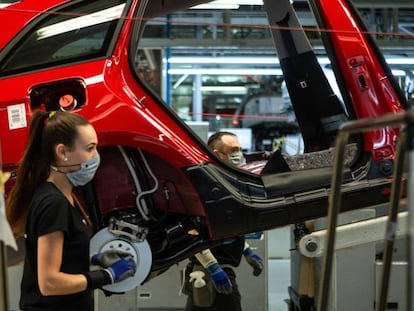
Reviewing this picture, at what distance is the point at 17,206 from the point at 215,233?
0.98m

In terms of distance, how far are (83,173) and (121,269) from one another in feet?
1.46

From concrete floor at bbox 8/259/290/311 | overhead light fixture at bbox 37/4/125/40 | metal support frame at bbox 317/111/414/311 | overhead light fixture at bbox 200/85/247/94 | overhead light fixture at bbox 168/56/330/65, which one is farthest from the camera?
overhead light fixture at bbox 200/85/247/94

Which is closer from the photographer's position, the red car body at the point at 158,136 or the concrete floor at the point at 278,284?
the red car body at the point at 158,136

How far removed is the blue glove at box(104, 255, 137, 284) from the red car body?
322mm

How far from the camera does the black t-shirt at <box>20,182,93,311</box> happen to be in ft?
6.69

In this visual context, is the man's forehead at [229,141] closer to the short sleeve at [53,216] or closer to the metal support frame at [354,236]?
the metal support frame at [354,236]

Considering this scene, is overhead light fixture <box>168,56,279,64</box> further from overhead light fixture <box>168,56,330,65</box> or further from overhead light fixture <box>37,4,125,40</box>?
overhead light fixture <box>37,4,125,40</box>

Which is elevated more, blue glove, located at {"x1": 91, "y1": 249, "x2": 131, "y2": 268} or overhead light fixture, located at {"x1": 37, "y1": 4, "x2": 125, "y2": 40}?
overhead light fixture, located at {"x1": 37, "y1": 4, "x2": 125, "y2": 40}

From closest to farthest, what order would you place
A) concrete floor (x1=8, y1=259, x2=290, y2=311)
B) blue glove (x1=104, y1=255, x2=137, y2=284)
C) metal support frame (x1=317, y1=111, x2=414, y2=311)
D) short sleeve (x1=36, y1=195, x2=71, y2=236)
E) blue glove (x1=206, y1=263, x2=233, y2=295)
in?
metal support frame (x1=317, y1=111, x2=414, y2=311), short sleeve (x1=36, y1=195, x2=71, y2=236), blue glove (x1=104, y1=255, x2=137, y2=284), blue glove (x1=206, y1=263, x2=233, y2=295), concrete floor (x1=8, y1=259, x2=290, y2=311)

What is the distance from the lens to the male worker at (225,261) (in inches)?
137

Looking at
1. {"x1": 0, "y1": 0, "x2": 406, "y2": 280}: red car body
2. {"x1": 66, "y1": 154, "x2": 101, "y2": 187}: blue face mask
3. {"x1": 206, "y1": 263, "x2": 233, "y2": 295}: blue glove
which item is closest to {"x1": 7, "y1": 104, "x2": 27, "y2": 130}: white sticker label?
{"x1": 0, "y1": 0, "x2": 406, "y2": 280}: red car body

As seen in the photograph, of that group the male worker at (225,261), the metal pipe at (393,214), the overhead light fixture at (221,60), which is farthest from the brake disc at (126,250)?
the overhead light fixture at (221,60)

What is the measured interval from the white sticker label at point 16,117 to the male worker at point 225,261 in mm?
1109

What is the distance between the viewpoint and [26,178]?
2227 mm
